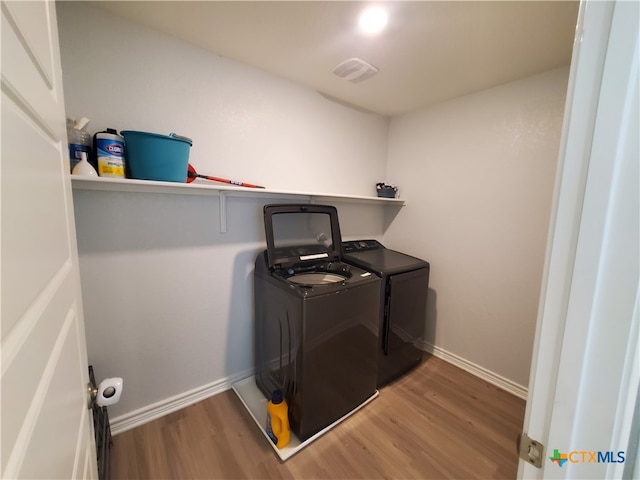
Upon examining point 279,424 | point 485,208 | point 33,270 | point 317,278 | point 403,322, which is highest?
point 485,208

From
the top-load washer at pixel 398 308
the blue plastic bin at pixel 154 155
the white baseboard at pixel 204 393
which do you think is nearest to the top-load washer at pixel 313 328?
the top-load washer at pixel 398 308

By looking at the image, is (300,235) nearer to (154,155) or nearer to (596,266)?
(154,155)

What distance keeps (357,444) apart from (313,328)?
766mm

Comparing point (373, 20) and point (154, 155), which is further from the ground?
point (373, 20)

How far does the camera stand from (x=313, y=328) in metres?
1.40

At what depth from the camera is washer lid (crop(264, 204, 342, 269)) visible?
1753 millimetres

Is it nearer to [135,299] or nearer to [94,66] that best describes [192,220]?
[135,299]

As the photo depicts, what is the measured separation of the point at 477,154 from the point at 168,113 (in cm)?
226

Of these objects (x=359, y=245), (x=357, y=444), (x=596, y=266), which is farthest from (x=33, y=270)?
(x=359, y=245)

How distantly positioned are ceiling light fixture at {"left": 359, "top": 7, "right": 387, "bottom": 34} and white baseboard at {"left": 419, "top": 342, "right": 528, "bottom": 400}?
2.34m

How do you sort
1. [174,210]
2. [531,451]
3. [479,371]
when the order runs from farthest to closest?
[479,371] < [174,210] < [531,451]

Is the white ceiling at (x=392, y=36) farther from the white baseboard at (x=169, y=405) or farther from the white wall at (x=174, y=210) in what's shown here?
the white baseboard at (x=169, y=405)

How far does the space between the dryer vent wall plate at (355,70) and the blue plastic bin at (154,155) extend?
114cm

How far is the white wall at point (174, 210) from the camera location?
4.42 feet
